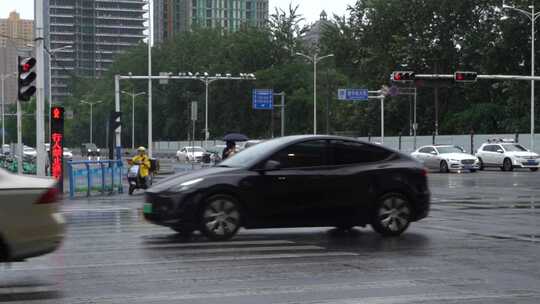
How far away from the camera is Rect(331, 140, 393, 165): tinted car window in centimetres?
1373

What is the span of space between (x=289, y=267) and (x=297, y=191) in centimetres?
305

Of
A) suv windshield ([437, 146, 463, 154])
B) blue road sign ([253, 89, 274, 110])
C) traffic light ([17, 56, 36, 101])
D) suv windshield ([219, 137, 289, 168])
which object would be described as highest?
blue road sign ([253, 89, 274, 110])

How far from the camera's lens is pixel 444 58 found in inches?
3088

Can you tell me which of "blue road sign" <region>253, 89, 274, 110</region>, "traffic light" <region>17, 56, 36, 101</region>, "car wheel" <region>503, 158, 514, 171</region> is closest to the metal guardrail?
"traffic light" <region>17, 56, 36, 101</region>

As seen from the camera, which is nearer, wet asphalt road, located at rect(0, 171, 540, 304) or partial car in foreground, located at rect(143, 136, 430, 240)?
wet asphalt road, located at rect(0, 171, 540, 304)

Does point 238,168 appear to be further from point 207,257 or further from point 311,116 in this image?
point 311,116

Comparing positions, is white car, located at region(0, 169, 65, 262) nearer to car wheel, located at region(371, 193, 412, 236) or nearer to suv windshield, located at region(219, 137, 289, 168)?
suv windshield, located at region(219, 137, 289, 168)

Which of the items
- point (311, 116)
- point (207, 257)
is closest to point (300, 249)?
point (207, 257)

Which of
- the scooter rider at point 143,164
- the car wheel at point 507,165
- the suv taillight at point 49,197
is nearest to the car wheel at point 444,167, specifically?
the car wheel at point 507,165

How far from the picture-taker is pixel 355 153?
546 inches

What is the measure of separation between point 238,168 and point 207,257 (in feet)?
7.56

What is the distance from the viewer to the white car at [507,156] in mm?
46812

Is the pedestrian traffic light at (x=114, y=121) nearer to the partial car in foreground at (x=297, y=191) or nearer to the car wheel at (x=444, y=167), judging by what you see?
the car wheel at (x=444, y=167)

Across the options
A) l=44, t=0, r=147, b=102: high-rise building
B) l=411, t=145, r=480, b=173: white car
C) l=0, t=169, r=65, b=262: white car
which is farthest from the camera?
l=44, t=0, r=147, b=102: high-rise building
